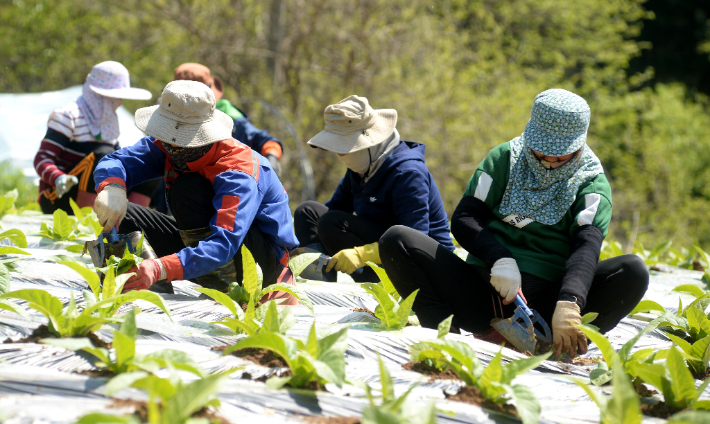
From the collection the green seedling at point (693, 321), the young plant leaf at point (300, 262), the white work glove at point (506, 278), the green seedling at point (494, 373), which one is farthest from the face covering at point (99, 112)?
the green seedling at point (693, 321)

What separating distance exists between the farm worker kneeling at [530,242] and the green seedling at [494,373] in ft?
1.62

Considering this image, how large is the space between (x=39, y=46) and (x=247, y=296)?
11.8 meters

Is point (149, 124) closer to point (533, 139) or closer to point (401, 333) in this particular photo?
point (401, 333)

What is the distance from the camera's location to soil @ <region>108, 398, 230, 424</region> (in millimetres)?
1279

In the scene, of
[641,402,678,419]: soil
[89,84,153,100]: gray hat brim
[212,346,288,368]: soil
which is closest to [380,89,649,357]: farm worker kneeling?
[641,402,678,419]: soil

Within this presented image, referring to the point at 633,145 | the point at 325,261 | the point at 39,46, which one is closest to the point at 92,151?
the point at 325,261

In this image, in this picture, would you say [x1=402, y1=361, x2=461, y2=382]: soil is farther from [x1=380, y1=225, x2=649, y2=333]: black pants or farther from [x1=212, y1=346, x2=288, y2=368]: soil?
[x1=380, y1=225, x2=649, y2=333]: black pants

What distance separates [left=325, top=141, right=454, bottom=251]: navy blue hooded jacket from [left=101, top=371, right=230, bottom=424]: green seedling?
1.64m

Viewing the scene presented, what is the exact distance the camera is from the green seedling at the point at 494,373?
1.47 metres

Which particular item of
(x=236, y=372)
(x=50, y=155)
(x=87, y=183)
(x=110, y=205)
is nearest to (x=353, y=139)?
(x=110, y=205)

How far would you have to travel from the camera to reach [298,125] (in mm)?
9320

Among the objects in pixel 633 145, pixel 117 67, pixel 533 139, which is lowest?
pixel 633 145

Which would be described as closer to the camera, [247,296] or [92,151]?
[247,296]

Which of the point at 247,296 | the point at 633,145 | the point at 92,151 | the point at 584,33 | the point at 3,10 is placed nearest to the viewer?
the point at 247,296
